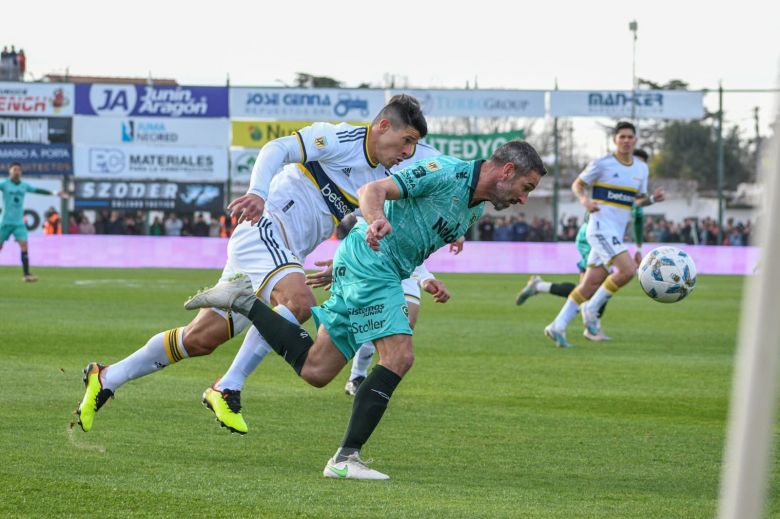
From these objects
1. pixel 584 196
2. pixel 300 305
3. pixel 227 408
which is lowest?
pixel 227 408

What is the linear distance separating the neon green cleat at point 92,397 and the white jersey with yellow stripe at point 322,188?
1483 millimetres

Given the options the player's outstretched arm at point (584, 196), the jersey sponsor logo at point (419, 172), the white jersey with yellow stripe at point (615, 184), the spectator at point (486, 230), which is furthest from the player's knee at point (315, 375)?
the spectator at point (486, 230)

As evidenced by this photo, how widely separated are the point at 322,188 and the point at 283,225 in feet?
1.18

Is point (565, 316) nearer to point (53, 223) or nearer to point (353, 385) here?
point (353, 385)

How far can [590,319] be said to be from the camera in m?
15.2

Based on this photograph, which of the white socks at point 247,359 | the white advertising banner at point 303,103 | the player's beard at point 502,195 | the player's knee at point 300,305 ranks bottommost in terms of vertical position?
the white socks at point 247,359

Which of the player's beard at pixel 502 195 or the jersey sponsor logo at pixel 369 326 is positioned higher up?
the player's beard at pixel 502 195

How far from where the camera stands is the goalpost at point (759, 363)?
62.3 inches

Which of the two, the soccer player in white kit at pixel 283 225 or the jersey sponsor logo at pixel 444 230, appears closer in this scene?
the jersey sponsor logo at pixel 444 230

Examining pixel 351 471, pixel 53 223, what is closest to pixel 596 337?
pixel 351 471

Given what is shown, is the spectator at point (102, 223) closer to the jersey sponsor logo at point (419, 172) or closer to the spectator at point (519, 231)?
the spectator at point (519, 231)

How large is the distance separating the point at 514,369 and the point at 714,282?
21.2 meters

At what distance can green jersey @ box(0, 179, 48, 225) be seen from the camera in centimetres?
2528

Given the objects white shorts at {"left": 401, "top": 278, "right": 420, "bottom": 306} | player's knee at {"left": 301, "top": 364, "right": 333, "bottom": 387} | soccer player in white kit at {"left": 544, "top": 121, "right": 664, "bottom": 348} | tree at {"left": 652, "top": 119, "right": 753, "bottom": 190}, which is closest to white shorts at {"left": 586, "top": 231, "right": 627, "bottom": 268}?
soccer player in white kit at {"left": 544, "top": 121, "right": 664, "bottom": 348}
